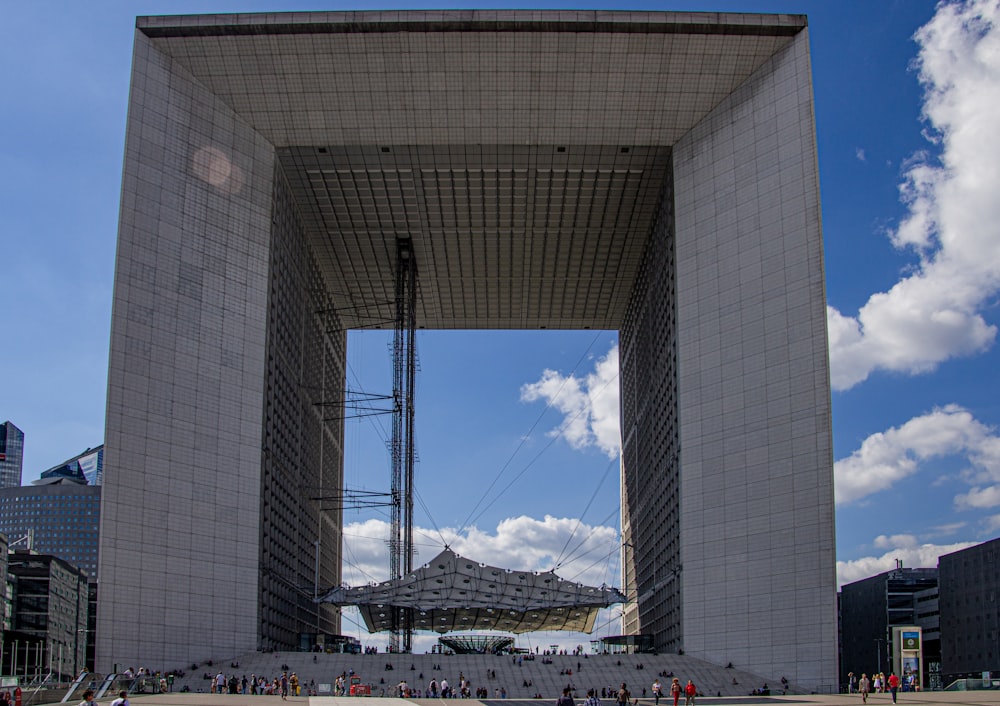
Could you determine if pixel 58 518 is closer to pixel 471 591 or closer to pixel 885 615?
pixel 885 615

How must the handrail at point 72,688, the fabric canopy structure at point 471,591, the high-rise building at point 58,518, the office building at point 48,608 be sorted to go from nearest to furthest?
the handrail at point 72,688, the fabric canopy structure at point 471,591, the office building at point 48,608, the high-rise building at point 58,518

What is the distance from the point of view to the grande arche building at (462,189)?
52.7 meters

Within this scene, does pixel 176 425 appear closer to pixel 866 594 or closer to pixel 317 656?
pixel 317 656

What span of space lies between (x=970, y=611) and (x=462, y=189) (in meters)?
72.9

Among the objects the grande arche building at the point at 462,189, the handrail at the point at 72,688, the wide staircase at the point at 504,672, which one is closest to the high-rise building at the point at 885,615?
the grande arche building at the point at 462,189

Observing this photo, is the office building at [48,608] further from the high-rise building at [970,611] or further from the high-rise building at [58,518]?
the high-rise building at [970,611]

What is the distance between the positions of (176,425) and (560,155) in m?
25.5

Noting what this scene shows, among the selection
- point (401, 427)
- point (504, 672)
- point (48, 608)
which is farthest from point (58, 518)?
point (504, 672)

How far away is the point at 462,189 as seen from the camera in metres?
66.1

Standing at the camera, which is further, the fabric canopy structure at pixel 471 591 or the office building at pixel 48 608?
the office building at pixel 48 608

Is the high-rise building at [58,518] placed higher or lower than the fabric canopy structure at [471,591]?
higher

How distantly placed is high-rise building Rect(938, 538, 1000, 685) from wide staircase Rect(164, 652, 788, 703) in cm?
5917

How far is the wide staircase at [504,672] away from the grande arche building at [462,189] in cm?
159

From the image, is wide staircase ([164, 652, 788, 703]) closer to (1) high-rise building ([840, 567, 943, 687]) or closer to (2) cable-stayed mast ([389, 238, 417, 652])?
(2) cable-stayed mast ([389, 238, 417, 652])
